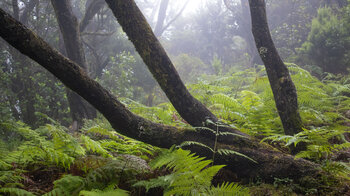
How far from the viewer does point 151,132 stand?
240 cm

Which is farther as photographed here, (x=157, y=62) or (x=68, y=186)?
(x=157, y=62)

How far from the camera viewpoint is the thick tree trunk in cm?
246

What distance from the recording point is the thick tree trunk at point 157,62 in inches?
96.8

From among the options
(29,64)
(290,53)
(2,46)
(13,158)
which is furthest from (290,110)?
(2,46)

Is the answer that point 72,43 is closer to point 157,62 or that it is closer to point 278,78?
point 157,62

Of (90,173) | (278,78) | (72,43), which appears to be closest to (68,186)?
(90,173)

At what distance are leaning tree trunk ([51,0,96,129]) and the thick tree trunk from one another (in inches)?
129

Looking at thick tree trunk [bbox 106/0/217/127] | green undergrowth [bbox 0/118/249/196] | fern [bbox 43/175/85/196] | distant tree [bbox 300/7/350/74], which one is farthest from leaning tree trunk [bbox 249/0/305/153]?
distant tree [bbox 300/7/350/74]

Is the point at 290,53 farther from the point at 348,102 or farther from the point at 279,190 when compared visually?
the point at 279,190

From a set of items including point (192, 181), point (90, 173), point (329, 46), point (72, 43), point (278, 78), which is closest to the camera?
point (192, 181)

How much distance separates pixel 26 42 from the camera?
5.98 feet

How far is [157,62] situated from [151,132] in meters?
0.72

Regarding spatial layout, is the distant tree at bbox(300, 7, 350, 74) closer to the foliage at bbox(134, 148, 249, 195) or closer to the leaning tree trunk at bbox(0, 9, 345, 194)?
the leaning tree trunk at bbox(0, 9, 345, 194)

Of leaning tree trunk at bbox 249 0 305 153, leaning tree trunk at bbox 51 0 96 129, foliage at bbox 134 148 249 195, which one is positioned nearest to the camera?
foliage at bbox 134 148 249 195
